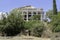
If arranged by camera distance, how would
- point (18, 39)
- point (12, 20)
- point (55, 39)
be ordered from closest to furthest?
1. point (55, 39)
2. point (18, 39)
3. point (12, 20)

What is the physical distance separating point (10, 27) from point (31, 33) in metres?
3.38

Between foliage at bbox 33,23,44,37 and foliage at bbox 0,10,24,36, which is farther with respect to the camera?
foliage at bbox 0,10,24,36

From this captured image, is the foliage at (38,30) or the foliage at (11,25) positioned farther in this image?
the foliage at (11,25)

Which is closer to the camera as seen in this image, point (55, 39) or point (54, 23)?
point (55, 39)

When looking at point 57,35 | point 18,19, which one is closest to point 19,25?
point 18,19

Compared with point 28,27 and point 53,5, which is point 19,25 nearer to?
point 28,27

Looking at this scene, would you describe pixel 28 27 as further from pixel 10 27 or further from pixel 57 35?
pixel 57 35

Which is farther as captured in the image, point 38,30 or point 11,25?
point 11,25

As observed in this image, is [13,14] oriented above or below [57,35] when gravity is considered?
above

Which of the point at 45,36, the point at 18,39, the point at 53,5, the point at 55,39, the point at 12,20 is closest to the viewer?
the point at 55,39

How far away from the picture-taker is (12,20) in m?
33.3

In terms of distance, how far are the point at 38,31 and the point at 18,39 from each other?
18.3 feet

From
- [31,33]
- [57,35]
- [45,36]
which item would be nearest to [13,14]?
[31,33]

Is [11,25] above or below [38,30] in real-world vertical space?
above
